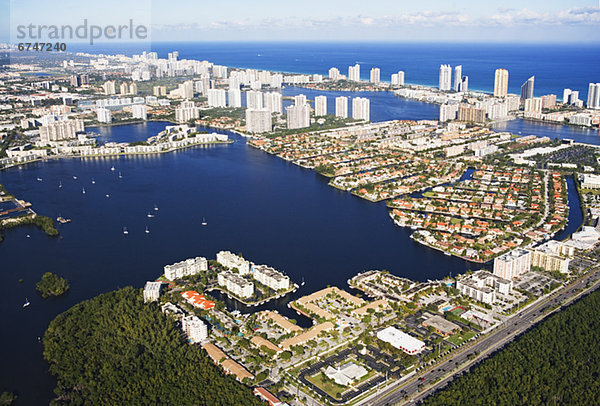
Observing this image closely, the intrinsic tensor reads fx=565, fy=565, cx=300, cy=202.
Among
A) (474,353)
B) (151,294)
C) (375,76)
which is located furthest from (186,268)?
(375,76)

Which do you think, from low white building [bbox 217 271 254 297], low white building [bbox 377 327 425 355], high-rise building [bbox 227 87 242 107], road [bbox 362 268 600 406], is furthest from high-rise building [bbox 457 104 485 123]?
low white building [bbox 377 327 425 355]

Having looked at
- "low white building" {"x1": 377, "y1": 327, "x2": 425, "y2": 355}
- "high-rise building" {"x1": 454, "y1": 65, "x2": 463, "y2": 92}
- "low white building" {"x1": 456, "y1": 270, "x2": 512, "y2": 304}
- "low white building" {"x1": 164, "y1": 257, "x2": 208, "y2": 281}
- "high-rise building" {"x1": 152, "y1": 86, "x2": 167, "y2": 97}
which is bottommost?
"low white building" {"x1": 377, "y1": 327, "x2": 425, "y2": 355}

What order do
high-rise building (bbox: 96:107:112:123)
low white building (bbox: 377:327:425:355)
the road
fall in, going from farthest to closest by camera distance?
high-rise building (bbox: 96:107:112:123) < low white building (bbox: 377:327:425:355) < the road

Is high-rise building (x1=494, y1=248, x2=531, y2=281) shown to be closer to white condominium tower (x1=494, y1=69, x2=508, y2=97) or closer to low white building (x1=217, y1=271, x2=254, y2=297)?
low white building (x1=217, y1=271, x2=254, y2=297)

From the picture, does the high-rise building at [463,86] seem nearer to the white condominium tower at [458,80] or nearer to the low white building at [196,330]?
the white condominium tower at [458,80]

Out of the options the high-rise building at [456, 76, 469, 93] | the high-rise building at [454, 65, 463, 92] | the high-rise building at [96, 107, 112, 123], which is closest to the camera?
the high-rise building at [96, 107, 112, 123]

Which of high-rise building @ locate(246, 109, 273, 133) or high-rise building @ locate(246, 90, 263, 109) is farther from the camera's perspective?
high-rise building @ locate(246, 90, 263, 109)

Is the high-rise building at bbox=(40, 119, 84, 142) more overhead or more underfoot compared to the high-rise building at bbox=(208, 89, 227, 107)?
more underfoot
